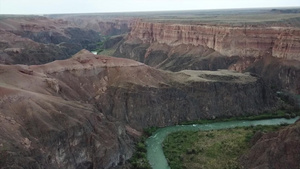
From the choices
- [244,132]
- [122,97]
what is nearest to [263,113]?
[244,132]

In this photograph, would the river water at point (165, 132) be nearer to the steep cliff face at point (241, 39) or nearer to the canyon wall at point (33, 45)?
the steep cliff face at point (241, 39)

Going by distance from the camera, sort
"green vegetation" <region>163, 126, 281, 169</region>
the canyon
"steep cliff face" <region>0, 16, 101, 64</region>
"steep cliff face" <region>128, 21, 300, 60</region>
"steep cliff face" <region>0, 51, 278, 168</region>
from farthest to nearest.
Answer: "steep cliff face" <region>0, 16, 101, 64</region>
"steep cliff face" <region>128, 21, 300, 60</region>
"green vegetation" <region>163, 126, 281, 169</region>
the canyon
"steep cliff face" <region>0, 51, 278, 168</region>

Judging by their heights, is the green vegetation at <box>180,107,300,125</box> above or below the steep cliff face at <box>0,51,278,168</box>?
below

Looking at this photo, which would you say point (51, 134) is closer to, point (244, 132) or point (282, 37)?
point (244, 132)

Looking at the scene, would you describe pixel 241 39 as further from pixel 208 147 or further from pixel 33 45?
pixel 33 45

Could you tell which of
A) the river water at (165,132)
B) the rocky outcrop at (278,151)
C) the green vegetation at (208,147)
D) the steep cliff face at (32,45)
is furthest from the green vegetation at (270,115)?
the steep cliff face at (32,45)

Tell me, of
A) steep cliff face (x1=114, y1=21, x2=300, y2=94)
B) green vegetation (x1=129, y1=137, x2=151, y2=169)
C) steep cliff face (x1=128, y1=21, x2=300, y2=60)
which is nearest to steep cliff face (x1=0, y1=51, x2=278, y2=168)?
green vegetation (x1=129, y1=137, x2=151, y2=169)

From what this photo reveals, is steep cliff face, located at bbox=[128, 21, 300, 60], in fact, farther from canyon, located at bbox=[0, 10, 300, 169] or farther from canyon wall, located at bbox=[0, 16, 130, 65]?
canyon wall, located at bbox=[0, 16, 130, 65]
